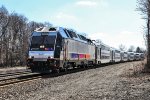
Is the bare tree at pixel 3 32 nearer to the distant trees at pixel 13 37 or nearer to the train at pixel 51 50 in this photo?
the distant trees at pixel 13 37

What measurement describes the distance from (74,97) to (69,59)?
15.7m

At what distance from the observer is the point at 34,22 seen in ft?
331

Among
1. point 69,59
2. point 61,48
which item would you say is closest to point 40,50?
point 61,48

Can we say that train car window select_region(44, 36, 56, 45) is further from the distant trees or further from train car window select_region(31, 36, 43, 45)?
the distant trees

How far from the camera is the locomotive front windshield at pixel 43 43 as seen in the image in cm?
2610

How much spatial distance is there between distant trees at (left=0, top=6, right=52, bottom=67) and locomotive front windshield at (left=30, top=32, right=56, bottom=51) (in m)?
46.2

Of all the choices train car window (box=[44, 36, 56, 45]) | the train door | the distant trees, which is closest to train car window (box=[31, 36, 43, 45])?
train car window (box=[44, 36, 56, 45])

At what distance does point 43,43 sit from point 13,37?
2442 inches

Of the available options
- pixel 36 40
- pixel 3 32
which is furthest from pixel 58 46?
pixel 3 32

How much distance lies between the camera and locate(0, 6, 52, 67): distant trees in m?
76.8

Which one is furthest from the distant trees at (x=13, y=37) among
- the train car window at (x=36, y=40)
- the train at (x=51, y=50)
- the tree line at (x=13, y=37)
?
the train car window at (x=36, y=40)

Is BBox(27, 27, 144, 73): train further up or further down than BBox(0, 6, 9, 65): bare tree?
further down

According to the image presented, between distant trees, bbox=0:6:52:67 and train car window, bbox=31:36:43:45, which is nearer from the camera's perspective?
train car window, bbox=31:36:43:45

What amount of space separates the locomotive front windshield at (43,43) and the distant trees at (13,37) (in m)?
46.2
